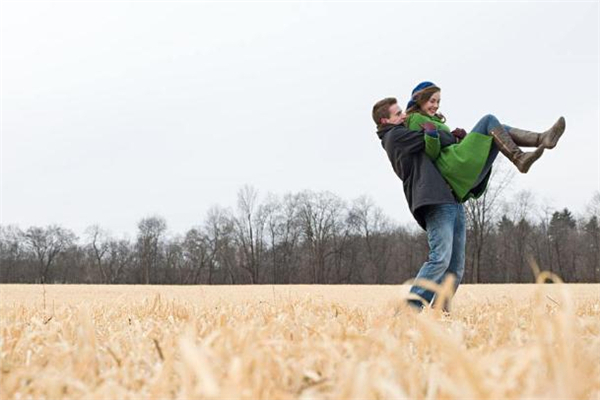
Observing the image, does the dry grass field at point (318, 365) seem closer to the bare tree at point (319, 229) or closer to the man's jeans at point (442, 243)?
the man's jeans at point (442, 243)

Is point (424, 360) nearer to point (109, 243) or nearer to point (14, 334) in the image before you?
point (14, 334)

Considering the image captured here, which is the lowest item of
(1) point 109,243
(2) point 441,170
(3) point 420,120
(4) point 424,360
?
(4) point 424,360

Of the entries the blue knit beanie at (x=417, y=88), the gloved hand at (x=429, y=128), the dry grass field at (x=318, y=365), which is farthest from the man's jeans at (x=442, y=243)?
the dry grass field at (x=318, y=365)

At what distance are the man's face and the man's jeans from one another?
808 millimetres

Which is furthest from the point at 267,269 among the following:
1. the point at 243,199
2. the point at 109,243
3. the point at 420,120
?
the point at 420,120

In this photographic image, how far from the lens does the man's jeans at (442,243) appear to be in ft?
14.7

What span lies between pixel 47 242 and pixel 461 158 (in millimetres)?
78011

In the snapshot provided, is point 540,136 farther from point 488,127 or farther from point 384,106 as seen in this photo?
point 384,106

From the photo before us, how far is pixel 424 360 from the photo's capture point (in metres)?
1.67

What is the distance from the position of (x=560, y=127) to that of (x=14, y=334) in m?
3.60

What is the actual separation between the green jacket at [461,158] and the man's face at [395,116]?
0.51 feet

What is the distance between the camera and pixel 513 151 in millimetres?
4285

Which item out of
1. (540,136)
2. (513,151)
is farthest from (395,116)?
(540,136)

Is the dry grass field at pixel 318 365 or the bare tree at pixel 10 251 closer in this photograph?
the dry grass field at pixel 318 365
